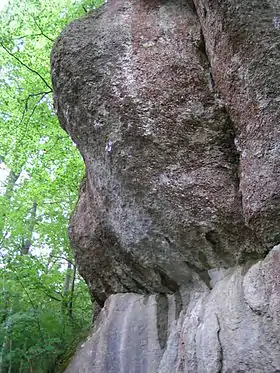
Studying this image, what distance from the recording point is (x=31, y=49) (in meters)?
10.9

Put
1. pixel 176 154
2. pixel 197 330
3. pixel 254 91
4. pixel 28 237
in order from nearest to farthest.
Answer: pixel 254 91, pixel 197 330, pixel 176 154, pixel 28 237

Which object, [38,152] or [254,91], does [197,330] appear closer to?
[254,91]

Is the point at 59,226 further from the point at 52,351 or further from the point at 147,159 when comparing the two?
the point at 147,159

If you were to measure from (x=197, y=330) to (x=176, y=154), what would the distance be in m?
1.74

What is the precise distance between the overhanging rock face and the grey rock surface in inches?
0.7

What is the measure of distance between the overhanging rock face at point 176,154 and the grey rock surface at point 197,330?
0.02 meters

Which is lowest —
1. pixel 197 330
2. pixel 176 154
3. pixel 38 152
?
pixel 197 330

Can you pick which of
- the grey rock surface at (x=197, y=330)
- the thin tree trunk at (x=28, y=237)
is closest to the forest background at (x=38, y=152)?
the thin tree trunk at (x=28, y=237)

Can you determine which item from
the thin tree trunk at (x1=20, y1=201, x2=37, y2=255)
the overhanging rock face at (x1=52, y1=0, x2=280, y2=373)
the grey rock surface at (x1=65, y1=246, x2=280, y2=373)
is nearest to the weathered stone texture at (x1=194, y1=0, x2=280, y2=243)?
the overhanging rock face at (x1=52, y1=0, x2=280, y2=373)

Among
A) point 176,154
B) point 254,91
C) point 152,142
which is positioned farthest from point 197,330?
point 254,91

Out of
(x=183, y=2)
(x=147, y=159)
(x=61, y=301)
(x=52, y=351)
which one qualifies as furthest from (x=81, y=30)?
(x=61, y=301)

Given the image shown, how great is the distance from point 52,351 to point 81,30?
185 inches

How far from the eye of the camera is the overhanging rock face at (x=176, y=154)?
3500 millimetres

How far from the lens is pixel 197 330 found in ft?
12.1
